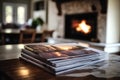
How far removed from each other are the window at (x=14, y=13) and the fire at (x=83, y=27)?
576 cm

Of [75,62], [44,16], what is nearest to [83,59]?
[75,62]

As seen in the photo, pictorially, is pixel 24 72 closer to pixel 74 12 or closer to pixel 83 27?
pixel 83 27

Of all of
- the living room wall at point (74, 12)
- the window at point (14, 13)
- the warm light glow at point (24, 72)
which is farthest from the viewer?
the window at point (14, 13)

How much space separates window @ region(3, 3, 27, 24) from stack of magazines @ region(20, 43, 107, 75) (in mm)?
9326

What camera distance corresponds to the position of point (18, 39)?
3.64 meters

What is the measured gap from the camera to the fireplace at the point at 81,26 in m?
4.79

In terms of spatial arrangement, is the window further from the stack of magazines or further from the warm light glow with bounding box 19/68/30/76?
the warm light glow with bounding box 19/68/30/76

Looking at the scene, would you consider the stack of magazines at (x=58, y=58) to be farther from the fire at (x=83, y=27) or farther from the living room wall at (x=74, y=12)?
the fire at (x=83, y=27)

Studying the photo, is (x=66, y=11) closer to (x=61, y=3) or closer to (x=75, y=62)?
(x=61, y=3)

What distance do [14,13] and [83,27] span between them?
19.6 ft

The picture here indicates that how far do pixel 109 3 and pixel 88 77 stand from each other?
385 centimetres

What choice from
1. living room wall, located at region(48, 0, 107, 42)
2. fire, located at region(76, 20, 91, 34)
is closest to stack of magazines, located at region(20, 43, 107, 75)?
living room wall, located at region(48, 0, 107, 42)

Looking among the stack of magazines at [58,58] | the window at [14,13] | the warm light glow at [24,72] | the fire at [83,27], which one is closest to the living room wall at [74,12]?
the fire at [83,27]

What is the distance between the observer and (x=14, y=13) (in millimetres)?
10055
